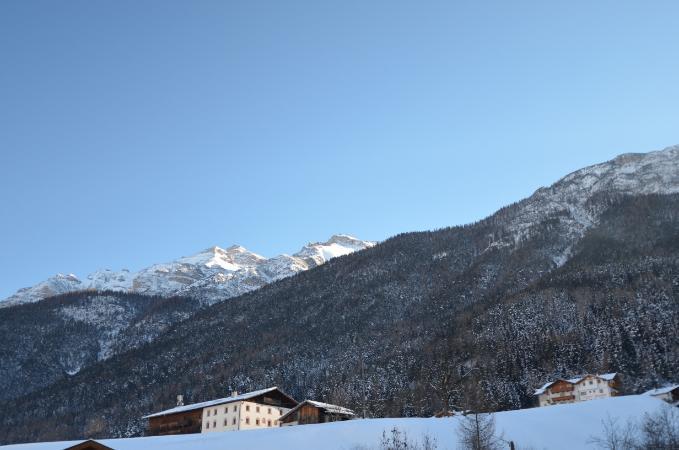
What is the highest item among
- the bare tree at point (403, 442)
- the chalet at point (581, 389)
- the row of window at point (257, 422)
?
the chalet at point (581, 389)

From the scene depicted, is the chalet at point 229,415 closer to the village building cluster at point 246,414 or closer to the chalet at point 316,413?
the village building cluster at point 246,414

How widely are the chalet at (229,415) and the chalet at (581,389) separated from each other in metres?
57.4

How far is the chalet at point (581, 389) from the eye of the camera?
11906 cm

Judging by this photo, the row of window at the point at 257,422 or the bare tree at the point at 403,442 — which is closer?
the bare tree at the point at 403,442

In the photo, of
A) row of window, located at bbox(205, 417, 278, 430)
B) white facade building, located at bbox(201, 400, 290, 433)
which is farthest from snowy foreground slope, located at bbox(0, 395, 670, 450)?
row of window, located at bbox(205, 417, 278, 430)

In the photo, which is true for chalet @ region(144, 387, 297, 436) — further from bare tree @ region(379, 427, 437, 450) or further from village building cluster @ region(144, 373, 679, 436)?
bare tree @ region(379, 427, 437, 450)

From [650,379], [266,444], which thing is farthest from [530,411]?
[650,379]

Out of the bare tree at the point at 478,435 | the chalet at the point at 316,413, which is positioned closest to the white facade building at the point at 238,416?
the chalet at the point at 316,413

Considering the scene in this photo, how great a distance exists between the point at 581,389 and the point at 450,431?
8630 cm

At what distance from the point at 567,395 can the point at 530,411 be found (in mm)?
80233

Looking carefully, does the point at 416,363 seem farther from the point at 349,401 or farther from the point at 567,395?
the point at 567,395

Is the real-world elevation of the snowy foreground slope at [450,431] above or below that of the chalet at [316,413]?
below

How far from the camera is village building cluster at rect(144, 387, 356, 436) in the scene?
3226 inches

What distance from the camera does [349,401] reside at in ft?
490
